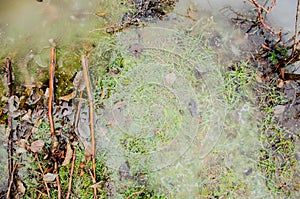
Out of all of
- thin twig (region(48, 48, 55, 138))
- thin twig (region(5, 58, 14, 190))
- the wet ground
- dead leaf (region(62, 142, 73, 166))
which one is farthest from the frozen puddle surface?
thin twig (region(5, 58, 14, 190))

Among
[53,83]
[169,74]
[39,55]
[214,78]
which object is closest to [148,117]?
[169,74]

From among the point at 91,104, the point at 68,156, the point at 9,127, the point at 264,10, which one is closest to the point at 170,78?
the point at 91,104

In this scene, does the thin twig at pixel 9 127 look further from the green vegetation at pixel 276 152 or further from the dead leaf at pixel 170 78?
the green vegetation at pixel 276 152

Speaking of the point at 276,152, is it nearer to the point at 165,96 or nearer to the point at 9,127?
the point at 165,96

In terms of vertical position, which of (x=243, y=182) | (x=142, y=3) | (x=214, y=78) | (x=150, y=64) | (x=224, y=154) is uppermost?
(x=142, y=3)

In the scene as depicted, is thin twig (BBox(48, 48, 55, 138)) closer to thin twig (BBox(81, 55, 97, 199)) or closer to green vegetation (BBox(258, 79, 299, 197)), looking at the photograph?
thin twig (BBox(81, 55, 97, 199))

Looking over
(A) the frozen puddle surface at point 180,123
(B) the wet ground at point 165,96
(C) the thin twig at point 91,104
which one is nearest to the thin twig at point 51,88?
(B) the wet ground at point 165,96

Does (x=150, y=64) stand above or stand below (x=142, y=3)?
below

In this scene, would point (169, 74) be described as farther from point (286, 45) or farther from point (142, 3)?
point (286, 45)

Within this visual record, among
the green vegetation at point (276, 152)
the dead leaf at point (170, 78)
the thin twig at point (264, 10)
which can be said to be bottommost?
the green vegetation at point (276, 152)
